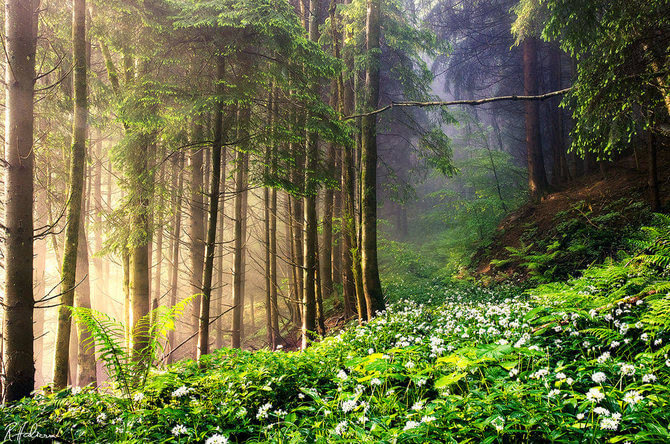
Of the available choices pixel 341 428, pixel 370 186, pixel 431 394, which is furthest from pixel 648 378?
pixel 370 186

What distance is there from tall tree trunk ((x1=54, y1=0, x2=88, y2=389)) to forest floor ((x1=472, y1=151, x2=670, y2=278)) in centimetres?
928

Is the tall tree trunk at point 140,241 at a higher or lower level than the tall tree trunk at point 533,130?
lower

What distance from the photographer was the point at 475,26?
14.1m

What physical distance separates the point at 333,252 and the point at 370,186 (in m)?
5.46

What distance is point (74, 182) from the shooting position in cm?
516

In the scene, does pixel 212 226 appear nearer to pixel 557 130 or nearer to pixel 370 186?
pixel 370 186

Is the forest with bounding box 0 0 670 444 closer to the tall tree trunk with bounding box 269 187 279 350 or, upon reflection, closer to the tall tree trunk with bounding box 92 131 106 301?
the tall tree trunk with bounding box 269 187 279 350

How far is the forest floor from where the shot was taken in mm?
7762

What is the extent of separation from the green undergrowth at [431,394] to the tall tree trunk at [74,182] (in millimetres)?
2394

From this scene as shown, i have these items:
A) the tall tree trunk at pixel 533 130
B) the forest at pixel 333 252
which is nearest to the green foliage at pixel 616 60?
the forest at pixel 333 252

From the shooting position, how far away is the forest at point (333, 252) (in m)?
2.29

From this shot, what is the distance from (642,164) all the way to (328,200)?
8.79m

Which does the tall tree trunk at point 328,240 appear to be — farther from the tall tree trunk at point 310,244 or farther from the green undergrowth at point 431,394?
the green undergrowth at point 431,394

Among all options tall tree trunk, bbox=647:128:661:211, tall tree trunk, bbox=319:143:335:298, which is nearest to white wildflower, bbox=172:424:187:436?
tall tree trunk, bbox=319:143:335:298
